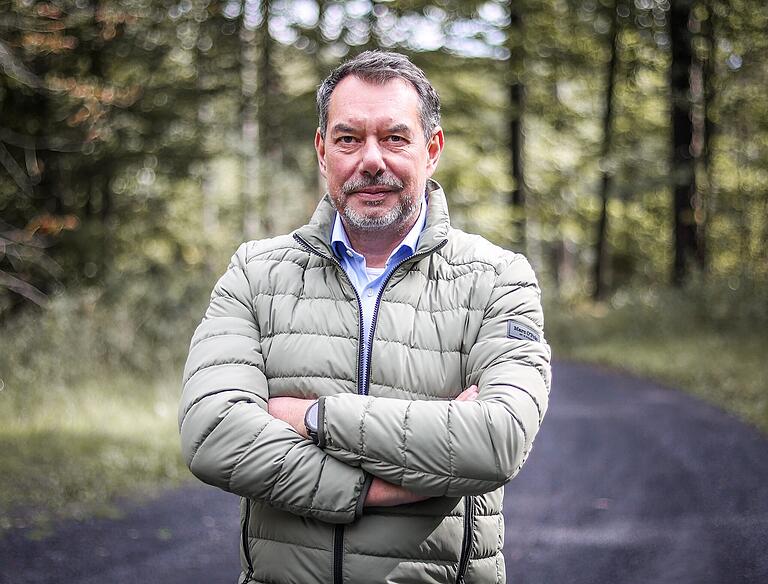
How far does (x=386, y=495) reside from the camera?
2623mm

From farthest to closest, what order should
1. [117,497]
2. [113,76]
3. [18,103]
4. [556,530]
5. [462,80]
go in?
1. [462,80]
2. [113,76]
3. [18,103]
4. [117,497]
5. [556,530]

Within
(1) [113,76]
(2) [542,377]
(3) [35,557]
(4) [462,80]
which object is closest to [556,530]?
(3) [35,557]

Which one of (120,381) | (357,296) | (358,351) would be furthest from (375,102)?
(120,381)

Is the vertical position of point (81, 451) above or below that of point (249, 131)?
below

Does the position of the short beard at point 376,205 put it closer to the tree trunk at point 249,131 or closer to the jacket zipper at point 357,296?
the jacket zipper at point 357,296

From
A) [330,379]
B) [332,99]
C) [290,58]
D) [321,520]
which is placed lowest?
[321,520]

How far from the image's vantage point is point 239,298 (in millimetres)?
3029

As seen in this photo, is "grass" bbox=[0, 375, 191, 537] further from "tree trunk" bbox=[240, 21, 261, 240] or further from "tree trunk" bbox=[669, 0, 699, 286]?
"tree trunk" bbox=[669, 0, 699, 286]

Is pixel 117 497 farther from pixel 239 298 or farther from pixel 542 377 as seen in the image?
pixel 542 377

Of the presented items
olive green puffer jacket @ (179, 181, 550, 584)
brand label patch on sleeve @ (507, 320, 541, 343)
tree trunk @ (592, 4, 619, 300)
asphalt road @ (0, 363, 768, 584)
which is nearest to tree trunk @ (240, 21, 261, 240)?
tree trunk @ (592, 4, 619, 300)

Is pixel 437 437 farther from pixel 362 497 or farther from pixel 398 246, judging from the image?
pixel 398 246

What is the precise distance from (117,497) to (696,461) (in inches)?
197

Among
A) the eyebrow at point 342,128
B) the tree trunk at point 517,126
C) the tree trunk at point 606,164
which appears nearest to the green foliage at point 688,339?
the tree trunk at point 606,164

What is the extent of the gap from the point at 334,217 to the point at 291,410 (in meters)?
0.70
